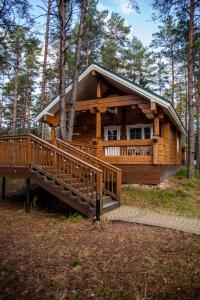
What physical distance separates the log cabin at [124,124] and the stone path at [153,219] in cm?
362

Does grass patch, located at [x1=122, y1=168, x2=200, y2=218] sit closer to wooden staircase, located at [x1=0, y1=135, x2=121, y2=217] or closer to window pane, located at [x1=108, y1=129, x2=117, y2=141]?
wooden staircase, located at [x1=0, y1=135, x2=121, y2=217]

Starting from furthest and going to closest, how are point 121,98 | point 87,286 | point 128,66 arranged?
1. point 128,66
2. point 121,98
3. point 87,286

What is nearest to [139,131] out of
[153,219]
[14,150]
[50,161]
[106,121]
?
[106,121]

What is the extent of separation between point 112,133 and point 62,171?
729 cm

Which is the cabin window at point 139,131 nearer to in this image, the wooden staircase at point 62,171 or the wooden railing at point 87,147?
the wooden railing at point 87,147

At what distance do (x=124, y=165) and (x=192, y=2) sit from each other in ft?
30.7

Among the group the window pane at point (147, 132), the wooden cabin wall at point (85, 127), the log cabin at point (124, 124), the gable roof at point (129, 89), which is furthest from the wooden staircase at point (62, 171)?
the wooden cabin wall at point (85, 127)

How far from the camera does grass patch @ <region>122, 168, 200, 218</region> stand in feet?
29.6

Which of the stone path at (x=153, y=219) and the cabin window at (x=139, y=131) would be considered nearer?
the stone path at (x=153, y=219)

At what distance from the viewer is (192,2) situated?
1375 cm

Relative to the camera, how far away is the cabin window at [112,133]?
15539 millimetres

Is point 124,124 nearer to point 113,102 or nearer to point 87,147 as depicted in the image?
point 113,102

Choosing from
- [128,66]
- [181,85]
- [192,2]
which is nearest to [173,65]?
[181,85]

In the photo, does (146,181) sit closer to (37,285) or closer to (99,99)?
(99,99)
